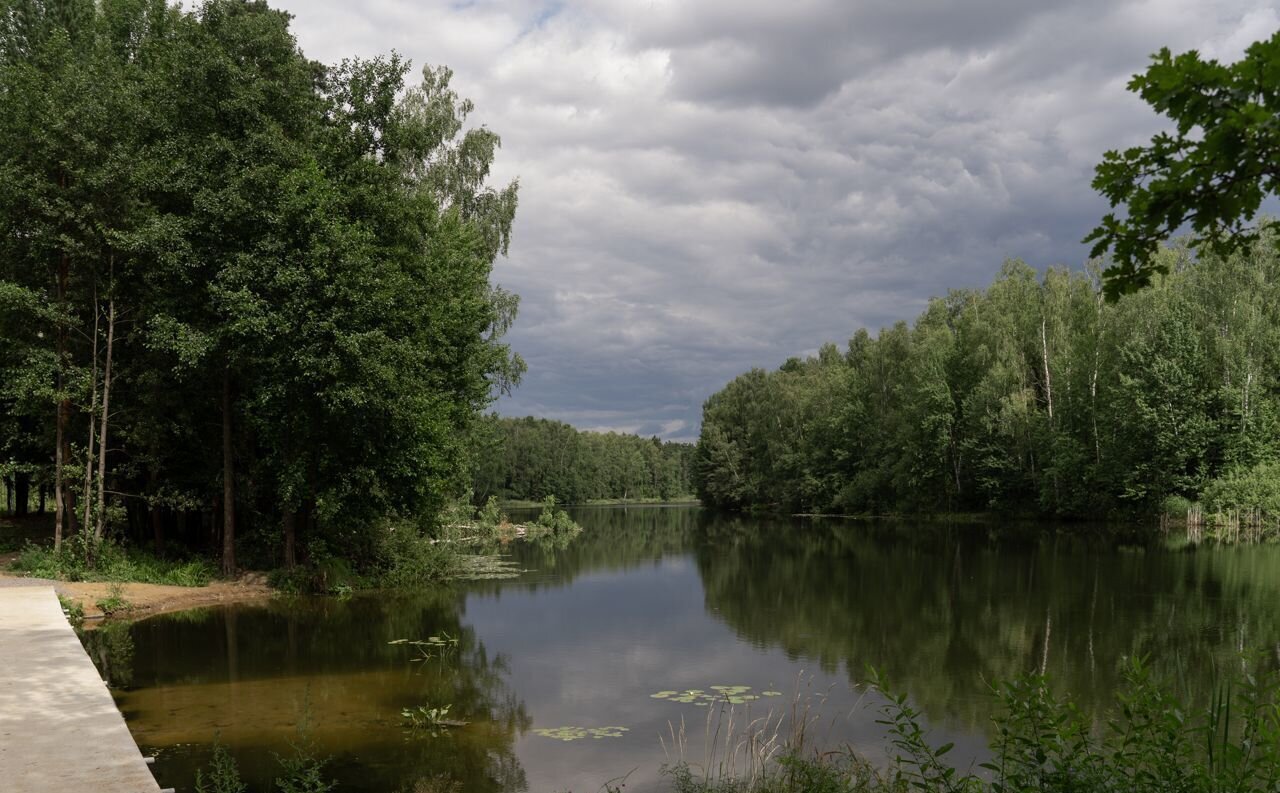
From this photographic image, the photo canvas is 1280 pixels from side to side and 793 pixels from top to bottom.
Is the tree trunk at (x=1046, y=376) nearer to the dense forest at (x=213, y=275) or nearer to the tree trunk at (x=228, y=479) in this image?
the dense forest at (x=213, y=275)

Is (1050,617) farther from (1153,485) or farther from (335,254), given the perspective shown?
(1153,485)

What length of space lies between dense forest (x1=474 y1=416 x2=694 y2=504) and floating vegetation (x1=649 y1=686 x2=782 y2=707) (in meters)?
87.8

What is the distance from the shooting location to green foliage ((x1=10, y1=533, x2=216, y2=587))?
20906 mm

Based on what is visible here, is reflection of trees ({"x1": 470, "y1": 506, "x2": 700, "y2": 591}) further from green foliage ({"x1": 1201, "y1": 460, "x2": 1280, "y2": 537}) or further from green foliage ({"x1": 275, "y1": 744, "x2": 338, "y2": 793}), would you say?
green foliage ({"x1": 1201, "y1": 460, "x2": 1280, "y2": 537})

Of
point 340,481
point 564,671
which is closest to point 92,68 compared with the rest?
point 340,481

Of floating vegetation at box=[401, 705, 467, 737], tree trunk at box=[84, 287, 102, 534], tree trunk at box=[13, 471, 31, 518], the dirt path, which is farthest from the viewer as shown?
tree trunk at box=[13, 471, 31, 518]

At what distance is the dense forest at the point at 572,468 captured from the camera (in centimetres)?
12600

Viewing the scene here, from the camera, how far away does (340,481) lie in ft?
73.9

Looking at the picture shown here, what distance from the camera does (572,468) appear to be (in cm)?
12900

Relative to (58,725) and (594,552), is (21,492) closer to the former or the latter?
(594,552)

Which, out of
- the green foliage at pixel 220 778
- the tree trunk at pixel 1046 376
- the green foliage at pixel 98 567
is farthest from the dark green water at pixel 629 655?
the tree trunk at pixel 1046 376

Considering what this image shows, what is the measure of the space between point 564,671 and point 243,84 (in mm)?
15631

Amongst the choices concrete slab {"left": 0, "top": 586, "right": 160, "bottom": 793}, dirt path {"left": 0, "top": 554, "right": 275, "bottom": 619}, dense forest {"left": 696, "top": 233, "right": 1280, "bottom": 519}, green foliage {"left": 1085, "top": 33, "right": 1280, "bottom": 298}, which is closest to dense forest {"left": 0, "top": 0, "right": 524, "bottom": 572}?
dirt path {"left": 0, "top": 554, "right": 275, "bottom": 619}

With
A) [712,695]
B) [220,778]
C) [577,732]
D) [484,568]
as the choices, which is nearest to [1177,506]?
[484,568]
